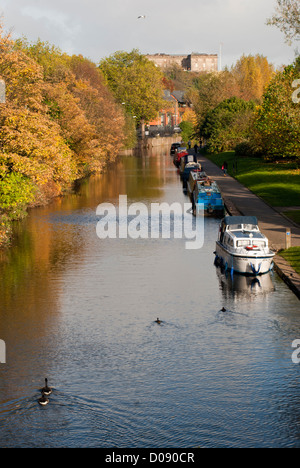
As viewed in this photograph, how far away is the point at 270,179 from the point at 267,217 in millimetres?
22059

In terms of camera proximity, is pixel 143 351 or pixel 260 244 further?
pixel 260 244

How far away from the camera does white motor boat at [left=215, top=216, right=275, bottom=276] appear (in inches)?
1256

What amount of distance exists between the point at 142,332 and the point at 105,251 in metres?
14.7

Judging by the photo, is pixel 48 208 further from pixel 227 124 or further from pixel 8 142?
pixel 227 124

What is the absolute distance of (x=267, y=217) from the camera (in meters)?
45.1

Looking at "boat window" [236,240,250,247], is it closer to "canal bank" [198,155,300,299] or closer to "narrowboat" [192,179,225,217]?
"canal bank" [198,155,300,299]

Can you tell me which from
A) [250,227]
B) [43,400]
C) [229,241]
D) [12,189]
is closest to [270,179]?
[12,189]

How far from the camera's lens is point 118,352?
2309 cm

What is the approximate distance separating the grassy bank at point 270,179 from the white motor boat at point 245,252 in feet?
41.0

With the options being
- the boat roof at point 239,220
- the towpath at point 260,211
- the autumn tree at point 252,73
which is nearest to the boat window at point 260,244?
the boat roof at point 239,220

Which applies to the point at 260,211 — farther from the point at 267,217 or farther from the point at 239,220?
the point at 239,220

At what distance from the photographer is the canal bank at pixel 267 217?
32.0m

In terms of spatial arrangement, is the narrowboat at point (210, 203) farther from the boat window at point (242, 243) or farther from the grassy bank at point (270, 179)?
the boat window at point (242, 243)

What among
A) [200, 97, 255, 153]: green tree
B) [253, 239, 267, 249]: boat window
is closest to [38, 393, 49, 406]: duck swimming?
[253, 239, 267, 249]: boat window
